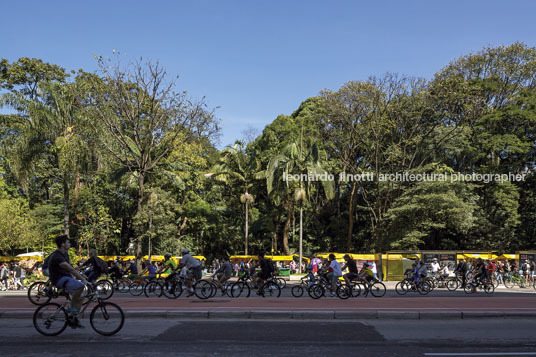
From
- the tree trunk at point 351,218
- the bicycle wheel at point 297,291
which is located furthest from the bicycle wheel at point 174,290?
the tree trunk at point 351,218

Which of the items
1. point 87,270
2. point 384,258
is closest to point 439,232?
point 384,258

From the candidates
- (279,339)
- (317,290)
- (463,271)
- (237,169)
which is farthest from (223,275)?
(237,169)

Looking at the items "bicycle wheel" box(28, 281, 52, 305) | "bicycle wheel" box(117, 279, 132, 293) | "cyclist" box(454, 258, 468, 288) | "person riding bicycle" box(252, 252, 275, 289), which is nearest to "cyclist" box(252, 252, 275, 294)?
"person riding bicycle" box(252, 252, 275, 289)

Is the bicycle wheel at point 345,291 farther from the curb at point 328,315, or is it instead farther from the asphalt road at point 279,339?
the asphalt road at point 279,339

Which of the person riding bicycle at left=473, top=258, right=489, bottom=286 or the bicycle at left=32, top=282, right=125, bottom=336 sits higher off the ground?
the bicycle at left=32, top=282, right=125, bottom=336

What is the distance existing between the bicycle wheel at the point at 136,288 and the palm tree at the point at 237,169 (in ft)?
80.6

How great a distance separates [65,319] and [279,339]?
12.9ft

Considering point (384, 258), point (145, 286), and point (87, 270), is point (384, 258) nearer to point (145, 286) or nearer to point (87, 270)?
point (145, 286)

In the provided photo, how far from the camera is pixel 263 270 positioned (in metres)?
17.5

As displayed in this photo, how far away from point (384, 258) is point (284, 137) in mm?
20784

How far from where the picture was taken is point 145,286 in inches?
738

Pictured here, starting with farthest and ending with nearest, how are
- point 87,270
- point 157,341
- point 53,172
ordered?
1. point 53,172
2. point 87,270
3. point 157,341

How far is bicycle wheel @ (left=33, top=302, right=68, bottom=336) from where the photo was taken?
873cm

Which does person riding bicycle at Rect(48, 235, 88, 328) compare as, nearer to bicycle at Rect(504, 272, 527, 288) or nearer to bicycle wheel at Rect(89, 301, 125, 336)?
bicycle wheel at Rect(89, 301, 125, 336)
